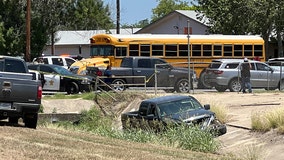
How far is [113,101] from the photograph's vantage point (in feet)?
94.0

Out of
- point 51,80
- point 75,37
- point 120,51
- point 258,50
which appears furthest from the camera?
point 75,37

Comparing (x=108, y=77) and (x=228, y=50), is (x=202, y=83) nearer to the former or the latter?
(x=108, y=77)

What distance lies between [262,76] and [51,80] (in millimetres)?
10161

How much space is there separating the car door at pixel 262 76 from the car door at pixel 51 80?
30.8 ft

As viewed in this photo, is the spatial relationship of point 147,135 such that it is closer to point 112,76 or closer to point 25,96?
point 25,96

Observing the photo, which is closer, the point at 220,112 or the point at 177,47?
the point at 220,112

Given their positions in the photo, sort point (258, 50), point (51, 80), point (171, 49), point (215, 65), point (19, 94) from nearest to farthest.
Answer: point (19, 94), point (51, 80), point (215, 65), point (171, 49), point (258, 50)

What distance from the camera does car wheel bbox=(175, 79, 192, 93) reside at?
30031 millimetres

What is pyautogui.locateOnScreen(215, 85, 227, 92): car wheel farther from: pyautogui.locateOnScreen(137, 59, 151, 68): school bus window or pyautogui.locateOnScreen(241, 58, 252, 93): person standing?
pyautogui.locateOnScreen(137, 59, 151, 68): school bus window

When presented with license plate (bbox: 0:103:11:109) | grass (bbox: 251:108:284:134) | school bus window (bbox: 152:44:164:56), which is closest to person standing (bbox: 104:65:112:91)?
school bus window (bbox: 152:44:164:56)

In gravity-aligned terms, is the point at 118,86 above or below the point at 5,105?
below

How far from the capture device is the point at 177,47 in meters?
34.8

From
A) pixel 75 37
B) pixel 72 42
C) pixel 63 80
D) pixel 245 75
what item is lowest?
pixel 63 80

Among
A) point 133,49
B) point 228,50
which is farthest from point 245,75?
point 133,49
